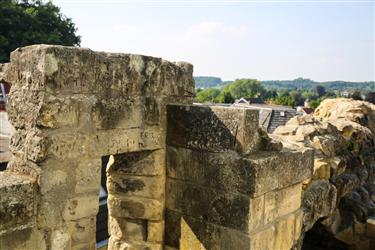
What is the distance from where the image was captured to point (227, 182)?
2736 mm

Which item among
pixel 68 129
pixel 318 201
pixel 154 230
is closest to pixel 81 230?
pixel 68 129

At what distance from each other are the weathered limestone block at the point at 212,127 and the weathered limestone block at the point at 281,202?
1.45 feet

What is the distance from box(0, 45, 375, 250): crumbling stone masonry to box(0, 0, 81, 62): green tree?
18706mm

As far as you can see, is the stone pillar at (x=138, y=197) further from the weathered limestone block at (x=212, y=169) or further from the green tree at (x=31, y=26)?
the green tree at (x=31, y=26)

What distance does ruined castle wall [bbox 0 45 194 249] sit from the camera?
208cm

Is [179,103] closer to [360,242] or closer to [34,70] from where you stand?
[34,70]

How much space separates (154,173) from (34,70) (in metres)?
1.23

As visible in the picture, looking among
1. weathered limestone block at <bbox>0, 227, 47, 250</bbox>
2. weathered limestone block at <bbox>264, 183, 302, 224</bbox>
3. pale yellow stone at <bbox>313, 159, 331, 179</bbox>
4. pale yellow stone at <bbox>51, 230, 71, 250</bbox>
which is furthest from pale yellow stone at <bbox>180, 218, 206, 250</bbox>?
pale yellow stone at <bbox>313, 159, 331, 179</bbox>

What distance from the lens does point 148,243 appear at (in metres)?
3.07

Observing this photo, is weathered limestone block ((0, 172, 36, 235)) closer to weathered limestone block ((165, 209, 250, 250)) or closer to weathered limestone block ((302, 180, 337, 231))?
weathered limestone block ((165, 209, 250, 250))

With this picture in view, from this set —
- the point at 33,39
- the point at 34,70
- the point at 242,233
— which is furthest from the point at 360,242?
the point at 33,39

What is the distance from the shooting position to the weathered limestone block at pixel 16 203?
6.40 ft

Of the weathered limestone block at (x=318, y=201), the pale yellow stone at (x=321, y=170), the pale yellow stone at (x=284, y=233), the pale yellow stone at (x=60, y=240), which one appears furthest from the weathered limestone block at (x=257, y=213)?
the pale yellow stone at (x=321, y=170)

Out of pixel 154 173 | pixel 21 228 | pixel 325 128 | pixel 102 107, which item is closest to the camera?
pixel 21 228
